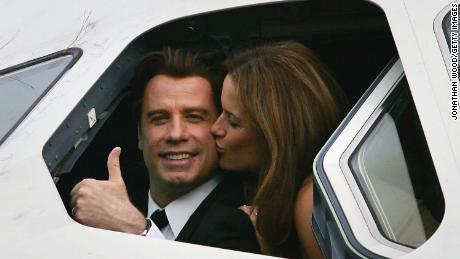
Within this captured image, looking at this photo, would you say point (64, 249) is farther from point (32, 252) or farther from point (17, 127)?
point (17, 127)

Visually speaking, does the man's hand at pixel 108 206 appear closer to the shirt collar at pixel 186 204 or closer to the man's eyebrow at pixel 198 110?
the shirt collar at pixel 186 204

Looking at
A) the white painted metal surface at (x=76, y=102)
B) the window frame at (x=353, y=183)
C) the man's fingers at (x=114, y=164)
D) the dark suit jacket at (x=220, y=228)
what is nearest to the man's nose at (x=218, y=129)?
the dark suit jacket at (x=220, y=228)

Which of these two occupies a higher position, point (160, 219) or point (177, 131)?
point (177, 131)

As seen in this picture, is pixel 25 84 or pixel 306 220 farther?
pixel 25 84

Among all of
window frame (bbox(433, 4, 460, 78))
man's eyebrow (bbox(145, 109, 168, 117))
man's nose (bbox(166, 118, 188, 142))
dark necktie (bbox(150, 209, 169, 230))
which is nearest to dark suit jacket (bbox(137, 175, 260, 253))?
dark necktie (bbox(150, 209, 169, 230))

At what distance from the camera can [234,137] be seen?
11.0 feet

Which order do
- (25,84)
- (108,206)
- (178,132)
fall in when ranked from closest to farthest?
1. (108,206)
2. (25,84)
3. (178,132)

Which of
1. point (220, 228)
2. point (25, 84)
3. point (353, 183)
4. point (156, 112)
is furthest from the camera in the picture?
point (156, 112)

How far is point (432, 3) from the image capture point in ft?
9.27

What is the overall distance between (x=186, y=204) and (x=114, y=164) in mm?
501

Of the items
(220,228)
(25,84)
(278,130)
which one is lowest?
(220,228)

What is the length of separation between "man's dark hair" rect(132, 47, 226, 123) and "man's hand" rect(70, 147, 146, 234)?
0.61 metres

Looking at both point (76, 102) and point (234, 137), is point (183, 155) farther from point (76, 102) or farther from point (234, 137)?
point (76, 102)

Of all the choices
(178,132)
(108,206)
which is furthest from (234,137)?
(108,206)
